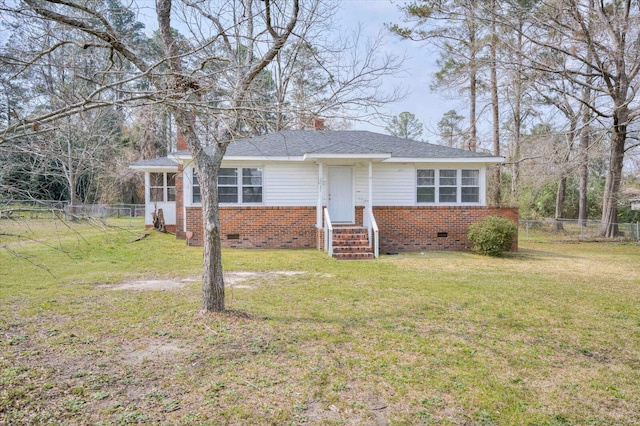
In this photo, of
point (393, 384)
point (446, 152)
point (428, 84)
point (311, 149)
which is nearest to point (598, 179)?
point (428, 84)

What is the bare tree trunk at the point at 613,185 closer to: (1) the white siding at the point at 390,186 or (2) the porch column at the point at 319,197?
(1) the white siding at the point at 390,186

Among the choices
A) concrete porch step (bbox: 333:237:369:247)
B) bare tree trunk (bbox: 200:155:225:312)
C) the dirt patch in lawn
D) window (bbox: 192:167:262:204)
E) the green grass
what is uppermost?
window (bbox: 192:167:262:204)

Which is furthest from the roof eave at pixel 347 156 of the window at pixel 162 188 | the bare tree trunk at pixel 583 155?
the bare tree trunk at pixel 583 155

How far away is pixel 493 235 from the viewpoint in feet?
37.2

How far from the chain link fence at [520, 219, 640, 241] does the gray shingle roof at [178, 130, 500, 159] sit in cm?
757

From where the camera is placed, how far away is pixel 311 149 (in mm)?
12867

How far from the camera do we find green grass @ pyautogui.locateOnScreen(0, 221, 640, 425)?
117 inches

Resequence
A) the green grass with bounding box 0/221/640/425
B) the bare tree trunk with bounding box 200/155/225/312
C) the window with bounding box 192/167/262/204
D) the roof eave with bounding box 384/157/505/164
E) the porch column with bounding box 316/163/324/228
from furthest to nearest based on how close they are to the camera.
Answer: the window with bounding box 192/167/262/204 < the roof eave with bounding box 384/157/505/164 < the porch column with bounding box 316/163/324/228 < the bare tree trunk with bounding box 200/155/225/312 < the green grass with bounding box 0/221/640/425

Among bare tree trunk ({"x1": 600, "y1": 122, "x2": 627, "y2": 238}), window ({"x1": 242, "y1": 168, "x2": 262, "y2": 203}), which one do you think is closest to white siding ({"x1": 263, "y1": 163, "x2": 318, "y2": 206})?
window ({"x1": 242, "y1": 168, "x2": 262, "y2": 203})

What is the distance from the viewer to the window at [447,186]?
13086 millimetres

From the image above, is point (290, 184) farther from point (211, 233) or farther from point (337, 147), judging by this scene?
point (211, 233)

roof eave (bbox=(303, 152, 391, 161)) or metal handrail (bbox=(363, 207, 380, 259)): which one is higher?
roof eave (bbox=(303, 152, 391, 161))

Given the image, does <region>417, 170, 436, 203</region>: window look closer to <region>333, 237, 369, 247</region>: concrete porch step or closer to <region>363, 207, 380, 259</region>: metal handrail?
<region>363, 207, 380, 259</region>: metal handrail

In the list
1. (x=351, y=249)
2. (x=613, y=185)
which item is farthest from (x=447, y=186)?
(x=613, y=185)
